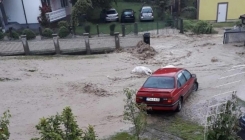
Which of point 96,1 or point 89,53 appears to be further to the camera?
point 96,1

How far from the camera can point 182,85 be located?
10.5 m

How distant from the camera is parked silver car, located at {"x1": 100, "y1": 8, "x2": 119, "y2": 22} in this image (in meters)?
29.9

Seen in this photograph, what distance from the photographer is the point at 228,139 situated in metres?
5.95

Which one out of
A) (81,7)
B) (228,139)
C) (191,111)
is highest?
(81,7)

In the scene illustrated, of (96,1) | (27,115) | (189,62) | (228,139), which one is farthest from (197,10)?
(228,139)

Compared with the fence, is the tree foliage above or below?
above

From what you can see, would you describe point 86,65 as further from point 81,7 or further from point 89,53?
point 81,7

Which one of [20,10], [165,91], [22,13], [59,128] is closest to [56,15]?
[22,13]

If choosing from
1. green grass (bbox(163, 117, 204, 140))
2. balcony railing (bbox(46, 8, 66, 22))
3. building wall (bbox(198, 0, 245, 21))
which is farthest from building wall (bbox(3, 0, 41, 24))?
green grass (bbox(163, 117, 204, 140))

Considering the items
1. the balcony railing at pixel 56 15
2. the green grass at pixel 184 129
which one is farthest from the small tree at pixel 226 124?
the balcony railing at pixel 56 15

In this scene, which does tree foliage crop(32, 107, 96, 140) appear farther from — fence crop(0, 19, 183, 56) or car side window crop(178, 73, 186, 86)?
fence crop(0, 19, 183, 56)

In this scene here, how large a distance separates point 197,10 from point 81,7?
12.2 meters

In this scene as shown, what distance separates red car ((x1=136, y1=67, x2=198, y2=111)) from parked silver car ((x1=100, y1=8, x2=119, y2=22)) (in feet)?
65.0

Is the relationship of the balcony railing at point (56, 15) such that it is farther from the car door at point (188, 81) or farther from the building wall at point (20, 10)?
the car door at point (188, 81)
